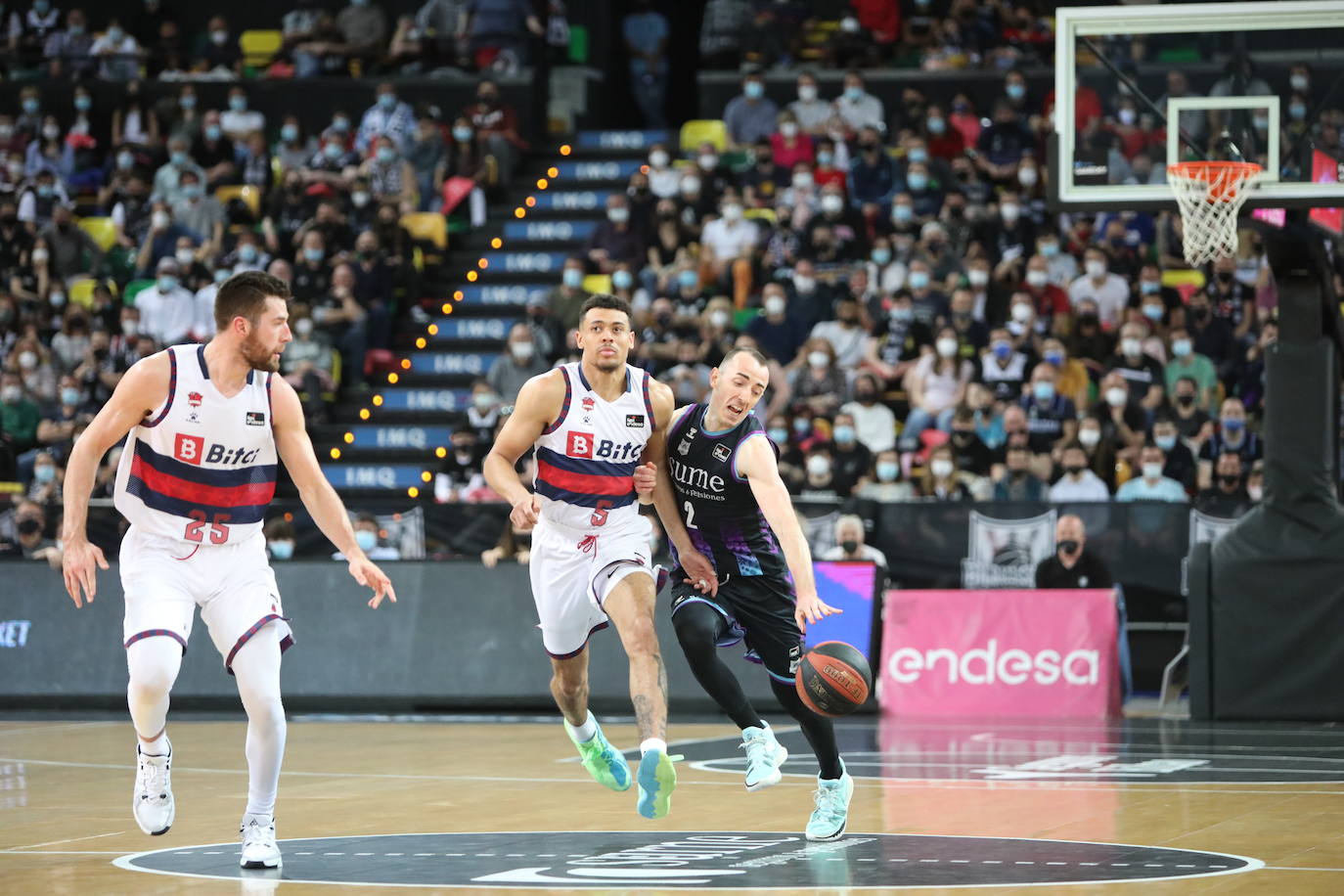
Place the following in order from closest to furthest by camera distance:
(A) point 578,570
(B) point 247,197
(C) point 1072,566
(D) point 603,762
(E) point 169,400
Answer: (E) point 169,400, (A) point 578,570, (D) point 603,762, (C) point 1072,566, (B) point 247,197

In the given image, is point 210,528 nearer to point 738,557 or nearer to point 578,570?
point 578,570

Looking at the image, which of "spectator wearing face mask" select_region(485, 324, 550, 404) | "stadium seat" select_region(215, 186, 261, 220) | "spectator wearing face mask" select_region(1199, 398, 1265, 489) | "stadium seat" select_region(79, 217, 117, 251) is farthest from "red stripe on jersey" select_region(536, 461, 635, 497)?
"stadium seat" select_region(79, 217, 117, 251)

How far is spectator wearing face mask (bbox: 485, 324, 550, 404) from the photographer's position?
21.6 m

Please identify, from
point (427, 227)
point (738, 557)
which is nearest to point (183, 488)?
point (738, 557)

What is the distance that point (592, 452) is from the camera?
917 cm

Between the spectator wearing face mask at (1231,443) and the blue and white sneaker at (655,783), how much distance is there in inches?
419

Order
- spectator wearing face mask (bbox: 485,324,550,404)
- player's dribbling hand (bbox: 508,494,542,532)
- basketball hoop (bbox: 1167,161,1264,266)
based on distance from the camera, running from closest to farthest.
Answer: player's dribbling hand (bbox: 508,494,542,532) → basketball hoop (bbox: 1167,161,1264,266) → spectator wearing face mask (bbox: 485,324,550,404)

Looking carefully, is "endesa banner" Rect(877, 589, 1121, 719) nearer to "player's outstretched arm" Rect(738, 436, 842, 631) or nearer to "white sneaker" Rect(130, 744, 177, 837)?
"player's outstretched arm" Rect(738, 436, 842, 631)

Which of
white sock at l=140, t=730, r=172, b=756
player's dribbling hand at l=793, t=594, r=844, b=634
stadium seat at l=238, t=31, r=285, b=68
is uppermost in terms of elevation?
stadium seat at l=238, t=31, r=285, b=68

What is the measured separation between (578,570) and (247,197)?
57.8ft

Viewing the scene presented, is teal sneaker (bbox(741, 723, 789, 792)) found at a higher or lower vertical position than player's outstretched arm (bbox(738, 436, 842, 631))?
lower

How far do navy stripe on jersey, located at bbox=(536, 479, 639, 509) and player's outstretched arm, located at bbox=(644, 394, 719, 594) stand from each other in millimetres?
180

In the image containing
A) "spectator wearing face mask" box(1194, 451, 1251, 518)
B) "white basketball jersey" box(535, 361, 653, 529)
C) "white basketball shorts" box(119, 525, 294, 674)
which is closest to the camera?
"white basketball shorts" box(119, 525, 294, 674)

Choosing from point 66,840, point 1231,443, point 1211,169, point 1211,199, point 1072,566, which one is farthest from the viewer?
point 1231,443
